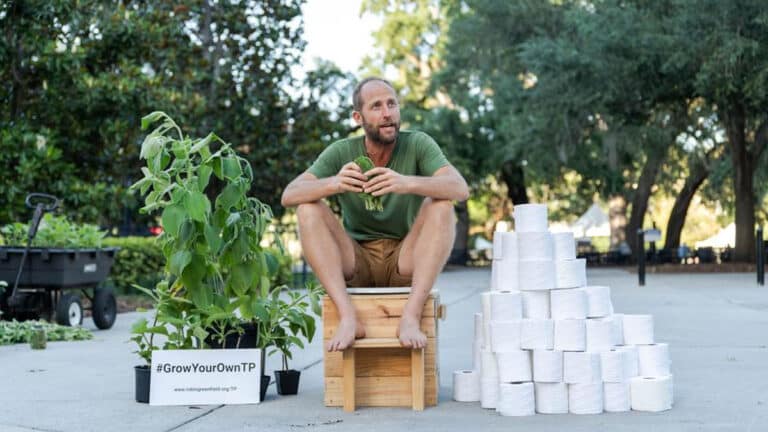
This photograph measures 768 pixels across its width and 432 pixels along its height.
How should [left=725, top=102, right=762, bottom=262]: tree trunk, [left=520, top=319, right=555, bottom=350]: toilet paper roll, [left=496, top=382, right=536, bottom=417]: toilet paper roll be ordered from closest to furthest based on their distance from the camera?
1. [left=496, top=382, right=536, bottom=417]: toilet paper roll
2. [left=520, top=319, right=555, bottom=350]: toilet paper roll
3. [left=725, top=102, right=762, bottom=262]: tree trunk

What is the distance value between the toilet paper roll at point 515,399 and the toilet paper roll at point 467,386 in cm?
45

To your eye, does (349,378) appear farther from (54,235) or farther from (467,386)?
(54,235)

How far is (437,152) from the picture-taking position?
19.8ft

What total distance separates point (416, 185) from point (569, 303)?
0.96 metres

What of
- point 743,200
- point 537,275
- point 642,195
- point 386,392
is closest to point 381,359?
point 386,392

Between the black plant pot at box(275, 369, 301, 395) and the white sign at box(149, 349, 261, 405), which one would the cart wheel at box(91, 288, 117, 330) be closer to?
the black plant pot at box(275, 369, 301, 395)

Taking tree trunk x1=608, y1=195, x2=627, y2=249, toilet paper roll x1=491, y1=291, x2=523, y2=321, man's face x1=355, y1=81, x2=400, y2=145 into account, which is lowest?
toilet paper roll x1=491, y1=291, x2=523, y2=321

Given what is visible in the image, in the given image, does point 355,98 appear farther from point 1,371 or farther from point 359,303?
point 1,371

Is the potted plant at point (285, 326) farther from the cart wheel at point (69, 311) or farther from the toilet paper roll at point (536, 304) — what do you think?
the cart wheel at point (69, 311)

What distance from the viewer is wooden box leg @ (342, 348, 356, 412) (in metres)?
5.59

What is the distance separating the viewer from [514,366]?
5.52 meters

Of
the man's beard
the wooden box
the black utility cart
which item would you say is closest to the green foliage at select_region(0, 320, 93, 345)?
the black utility cart

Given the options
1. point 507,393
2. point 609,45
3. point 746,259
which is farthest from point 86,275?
point 746,259

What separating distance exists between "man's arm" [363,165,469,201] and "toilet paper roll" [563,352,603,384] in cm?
94
